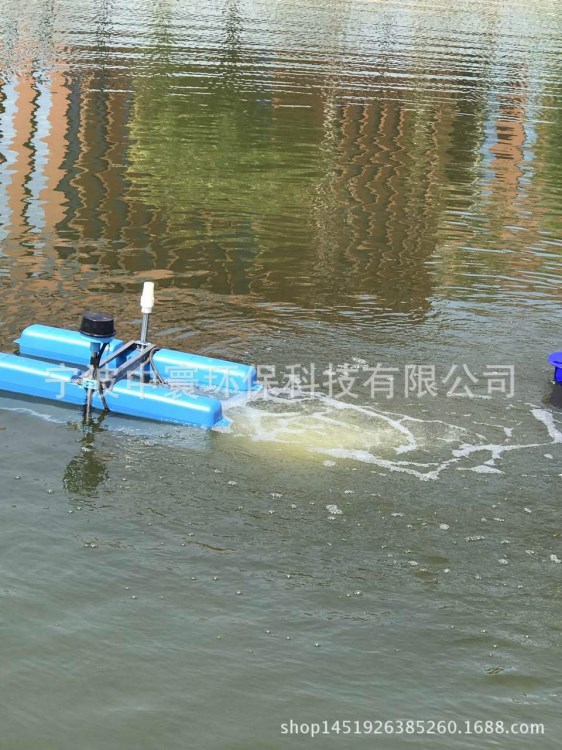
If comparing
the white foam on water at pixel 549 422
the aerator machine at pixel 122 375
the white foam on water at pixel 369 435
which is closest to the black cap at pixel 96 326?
the aerator machine at pixel 122 375

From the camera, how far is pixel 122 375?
10727mm

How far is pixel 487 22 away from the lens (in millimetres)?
57125

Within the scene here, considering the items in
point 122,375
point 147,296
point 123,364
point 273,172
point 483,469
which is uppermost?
point 273,172

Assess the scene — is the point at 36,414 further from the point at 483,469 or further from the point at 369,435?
the point at 483,469

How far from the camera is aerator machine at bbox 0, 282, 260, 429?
34.3ft

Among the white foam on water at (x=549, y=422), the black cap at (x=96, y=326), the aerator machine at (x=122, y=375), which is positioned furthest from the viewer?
the white foam on water at (x=549, y=422)

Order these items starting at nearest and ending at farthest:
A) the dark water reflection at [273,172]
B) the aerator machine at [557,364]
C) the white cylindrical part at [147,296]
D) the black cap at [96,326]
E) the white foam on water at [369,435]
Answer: the black cap at [96,326]
the white foam on water at [369,435]
the white cylindrical part at [147,296]
the aerator machine at [557,364]
the dark water reflection at [273,172]

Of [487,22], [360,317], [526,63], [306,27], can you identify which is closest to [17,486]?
[360,317]

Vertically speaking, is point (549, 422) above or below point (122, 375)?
below

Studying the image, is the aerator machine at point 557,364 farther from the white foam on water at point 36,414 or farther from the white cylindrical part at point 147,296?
the white foam on water at point 36,414

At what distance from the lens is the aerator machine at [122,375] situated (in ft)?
34.3

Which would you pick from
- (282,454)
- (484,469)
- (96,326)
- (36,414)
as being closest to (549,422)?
(484,469)

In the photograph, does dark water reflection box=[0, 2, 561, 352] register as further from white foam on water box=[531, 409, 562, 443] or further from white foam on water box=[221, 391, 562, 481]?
white foam on water box=[531, 409, 562, 443]

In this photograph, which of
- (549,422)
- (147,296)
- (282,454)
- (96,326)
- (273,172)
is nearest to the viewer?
(96,326)
